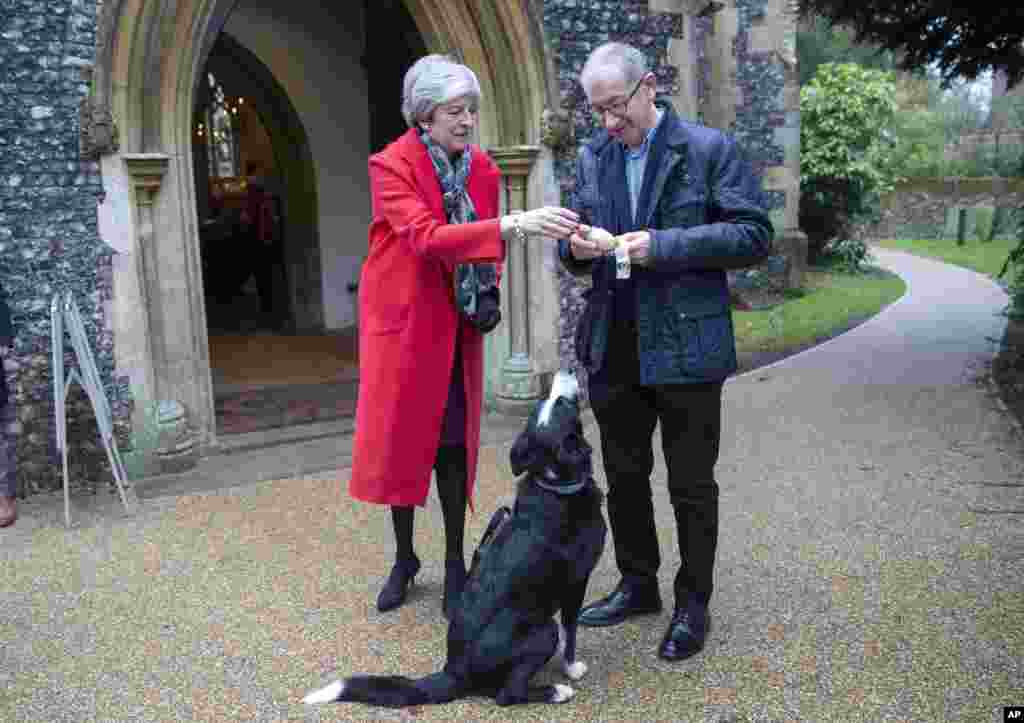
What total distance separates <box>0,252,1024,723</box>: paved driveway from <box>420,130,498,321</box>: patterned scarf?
1.22 meters

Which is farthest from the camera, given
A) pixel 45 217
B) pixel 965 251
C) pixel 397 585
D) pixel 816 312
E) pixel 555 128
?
pixel 965 251

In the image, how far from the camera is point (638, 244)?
2.94 m

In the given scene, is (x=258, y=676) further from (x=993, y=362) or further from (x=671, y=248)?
(x=993, y=362)

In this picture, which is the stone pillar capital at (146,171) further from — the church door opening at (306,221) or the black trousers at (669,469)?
the black trousers at (669,469)

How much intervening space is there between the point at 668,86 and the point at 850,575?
4101mm

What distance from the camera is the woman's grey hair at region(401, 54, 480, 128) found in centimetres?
321

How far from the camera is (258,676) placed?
3.24 metres

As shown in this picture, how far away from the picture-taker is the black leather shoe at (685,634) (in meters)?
3.25

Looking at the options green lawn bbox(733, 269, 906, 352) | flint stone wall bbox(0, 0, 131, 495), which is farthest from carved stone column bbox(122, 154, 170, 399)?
green lawn bbox(733, 269, 906, 352)

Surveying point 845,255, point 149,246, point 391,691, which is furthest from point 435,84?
point 845,255

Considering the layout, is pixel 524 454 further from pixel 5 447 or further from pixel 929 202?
pixel 929 202

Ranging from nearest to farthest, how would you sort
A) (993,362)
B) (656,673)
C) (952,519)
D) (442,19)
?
(656,673), (952,519), (442,19), (993,362)

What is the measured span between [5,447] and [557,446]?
341cm

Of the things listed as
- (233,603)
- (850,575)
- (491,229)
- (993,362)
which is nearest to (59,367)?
(233,603)
